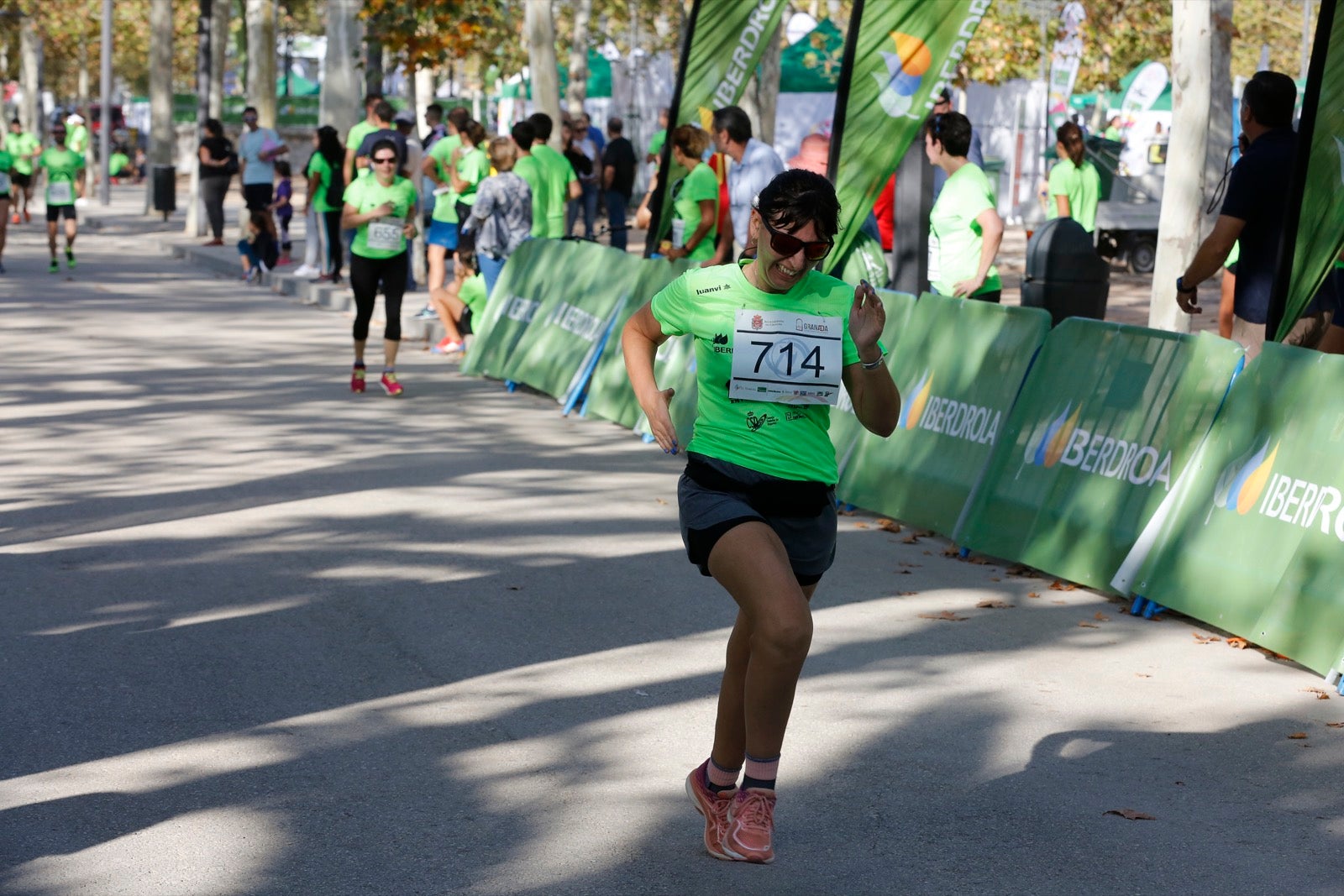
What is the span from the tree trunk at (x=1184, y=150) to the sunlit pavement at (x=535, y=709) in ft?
11.3

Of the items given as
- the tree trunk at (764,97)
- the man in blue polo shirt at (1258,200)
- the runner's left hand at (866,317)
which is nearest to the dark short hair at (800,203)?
the runner's left hand at (866,317)

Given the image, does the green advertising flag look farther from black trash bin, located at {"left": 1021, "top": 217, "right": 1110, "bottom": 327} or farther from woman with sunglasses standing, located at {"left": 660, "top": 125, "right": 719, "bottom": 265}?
woman with sunglasses standing, located at {"left": 660, "top": 125, "right": 719, "bottom": 265}

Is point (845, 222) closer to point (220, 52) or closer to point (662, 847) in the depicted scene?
point (662, 847)

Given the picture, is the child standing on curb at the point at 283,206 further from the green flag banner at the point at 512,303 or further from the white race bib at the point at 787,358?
the white race bib at the point at 787,358

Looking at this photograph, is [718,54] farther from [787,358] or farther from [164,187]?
[164,187]

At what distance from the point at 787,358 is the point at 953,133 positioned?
6060 millimetres

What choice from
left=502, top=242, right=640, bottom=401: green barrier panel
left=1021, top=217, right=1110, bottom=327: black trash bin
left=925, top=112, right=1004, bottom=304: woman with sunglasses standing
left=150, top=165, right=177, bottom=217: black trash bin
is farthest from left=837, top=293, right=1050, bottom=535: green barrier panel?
left=150, top=165, right=177, bottom=217: black trash bin

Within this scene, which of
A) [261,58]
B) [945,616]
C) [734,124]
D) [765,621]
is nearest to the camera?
[765,621]

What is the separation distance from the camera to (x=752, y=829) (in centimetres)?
466

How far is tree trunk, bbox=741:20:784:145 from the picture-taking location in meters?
24.5

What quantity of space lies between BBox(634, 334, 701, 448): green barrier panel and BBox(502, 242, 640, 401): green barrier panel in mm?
1175

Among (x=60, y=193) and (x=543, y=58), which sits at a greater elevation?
(x=543, y=58)

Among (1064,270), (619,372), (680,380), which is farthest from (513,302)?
(1064,270)

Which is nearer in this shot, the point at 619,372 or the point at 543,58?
the point at 619,372
